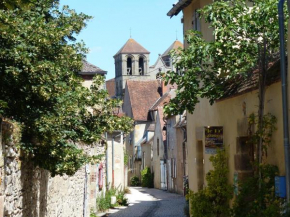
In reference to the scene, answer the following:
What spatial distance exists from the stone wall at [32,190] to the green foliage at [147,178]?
119 feet

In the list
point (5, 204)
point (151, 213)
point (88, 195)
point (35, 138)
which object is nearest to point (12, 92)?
point (35, 138)

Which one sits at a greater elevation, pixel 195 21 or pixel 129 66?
pixel 129 66

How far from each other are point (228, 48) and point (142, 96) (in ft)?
192

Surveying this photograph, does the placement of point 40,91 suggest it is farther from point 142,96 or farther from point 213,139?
point 142,96

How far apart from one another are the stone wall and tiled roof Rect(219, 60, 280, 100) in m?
4.22

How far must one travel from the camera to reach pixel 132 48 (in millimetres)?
108500

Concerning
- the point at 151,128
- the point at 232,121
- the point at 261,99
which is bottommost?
the point at 232,121

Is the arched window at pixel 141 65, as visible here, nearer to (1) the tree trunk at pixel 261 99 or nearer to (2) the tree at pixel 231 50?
(2) the tree at pixel 231 50

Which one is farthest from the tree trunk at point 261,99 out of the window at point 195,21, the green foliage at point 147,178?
the green foliage at point 147,178

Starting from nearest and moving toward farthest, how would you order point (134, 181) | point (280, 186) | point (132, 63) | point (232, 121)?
1. point (280, 186)
2. point (232, 121)
3. point (134, 181)
4. point (132, 63)

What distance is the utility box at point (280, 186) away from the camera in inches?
405

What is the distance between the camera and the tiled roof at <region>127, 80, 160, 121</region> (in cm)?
6894

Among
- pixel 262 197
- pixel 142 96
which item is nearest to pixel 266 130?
pixel 262 197

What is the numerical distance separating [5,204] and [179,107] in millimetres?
4555
